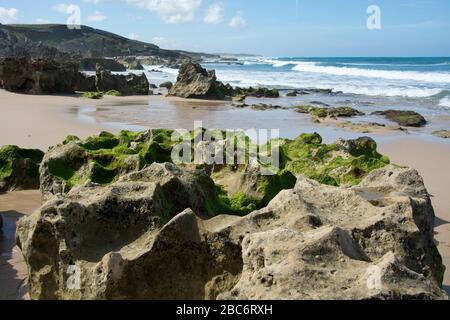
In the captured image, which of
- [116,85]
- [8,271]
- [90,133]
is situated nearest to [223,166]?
[8,271]

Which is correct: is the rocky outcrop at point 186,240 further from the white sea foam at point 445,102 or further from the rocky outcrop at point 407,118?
the white sea foam at point 445,102

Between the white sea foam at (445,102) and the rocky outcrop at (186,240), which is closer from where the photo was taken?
the rocky outcrop at (186,240)

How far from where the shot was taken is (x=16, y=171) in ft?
27.0

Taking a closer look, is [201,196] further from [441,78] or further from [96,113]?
[441,78]

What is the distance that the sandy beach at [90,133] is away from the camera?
6.16 meters

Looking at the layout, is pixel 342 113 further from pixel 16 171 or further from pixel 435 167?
pixel 16 171

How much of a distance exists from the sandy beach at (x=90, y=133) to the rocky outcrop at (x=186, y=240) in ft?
3.13

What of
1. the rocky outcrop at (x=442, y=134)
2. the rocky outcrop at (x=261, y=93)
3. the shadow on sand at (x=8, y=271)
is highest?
the rocky outcrop at (x=261, y=93)

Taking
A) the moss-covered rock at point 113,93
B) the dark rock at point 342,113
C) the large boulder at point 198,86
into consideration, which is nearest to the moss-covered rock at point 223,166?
the dark rock at point 342,113

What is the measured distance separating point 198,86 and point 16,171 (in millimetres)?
19563

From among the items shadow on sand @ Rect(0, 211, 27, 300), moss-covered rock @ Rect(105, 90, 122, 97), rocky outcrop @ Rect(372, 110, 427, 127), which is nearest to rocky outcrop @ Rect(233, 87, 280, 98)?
moss-covered rock @ Rect(105, 90, 122, 97)

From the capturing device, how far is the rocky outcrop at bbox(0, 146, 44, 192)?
8141 mm

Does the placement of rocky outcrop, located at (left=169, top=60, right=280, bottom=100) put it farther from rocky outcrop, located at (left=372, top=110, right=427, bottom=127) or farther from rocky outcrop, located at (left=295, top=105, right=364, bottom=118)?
rocky outcrop, located at (left=372, top=110, right=427, bottom=127)
